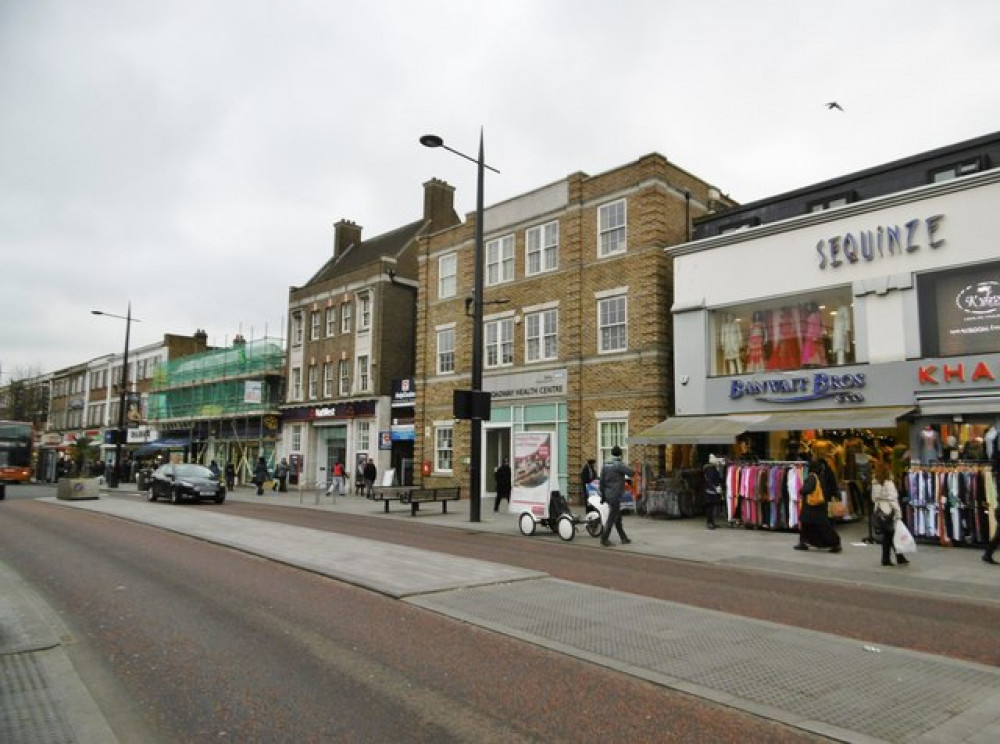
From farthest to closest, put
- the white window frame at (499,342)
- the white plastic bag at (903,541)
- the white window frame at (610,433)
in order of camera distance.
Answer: the white window frame at (499,342), the white window frame at (610,433), the white plastic bag at (903,541)

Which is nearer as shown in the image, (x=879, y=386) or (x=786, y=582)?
(x=786, y=582)

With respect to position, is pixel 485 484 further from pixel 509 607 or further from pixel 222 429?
pixel 222 429

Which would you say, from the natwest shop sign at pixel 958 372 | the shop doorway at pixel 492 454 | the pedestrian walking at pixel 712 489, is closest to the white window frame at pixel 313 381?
the shop doorway at pixel 492 454

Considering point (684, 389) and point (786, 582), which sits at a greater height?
point (684, 389)

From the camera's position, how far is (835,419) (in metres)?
16.6

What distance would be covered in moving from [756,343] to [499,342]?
10798 mm

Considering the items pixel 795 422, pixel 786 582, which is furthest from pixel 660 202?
pixel 786 582

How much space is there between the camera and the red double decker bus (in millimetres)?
38531

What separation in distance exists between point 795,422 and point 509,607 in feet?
39.1

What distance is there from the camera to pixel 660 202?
22828mm

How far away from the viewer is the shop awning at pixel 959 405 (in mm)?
14703

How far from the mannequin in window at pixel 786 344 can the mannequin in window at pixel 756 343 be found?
0.28 m

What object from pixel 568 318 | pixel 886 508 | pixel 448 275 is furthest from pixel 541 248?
pixel 886 508

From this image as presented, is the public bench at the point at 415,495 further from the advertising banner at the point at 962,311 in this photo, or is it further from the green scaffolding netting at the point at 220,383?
the green scaffolding netting at the point at 220,383
